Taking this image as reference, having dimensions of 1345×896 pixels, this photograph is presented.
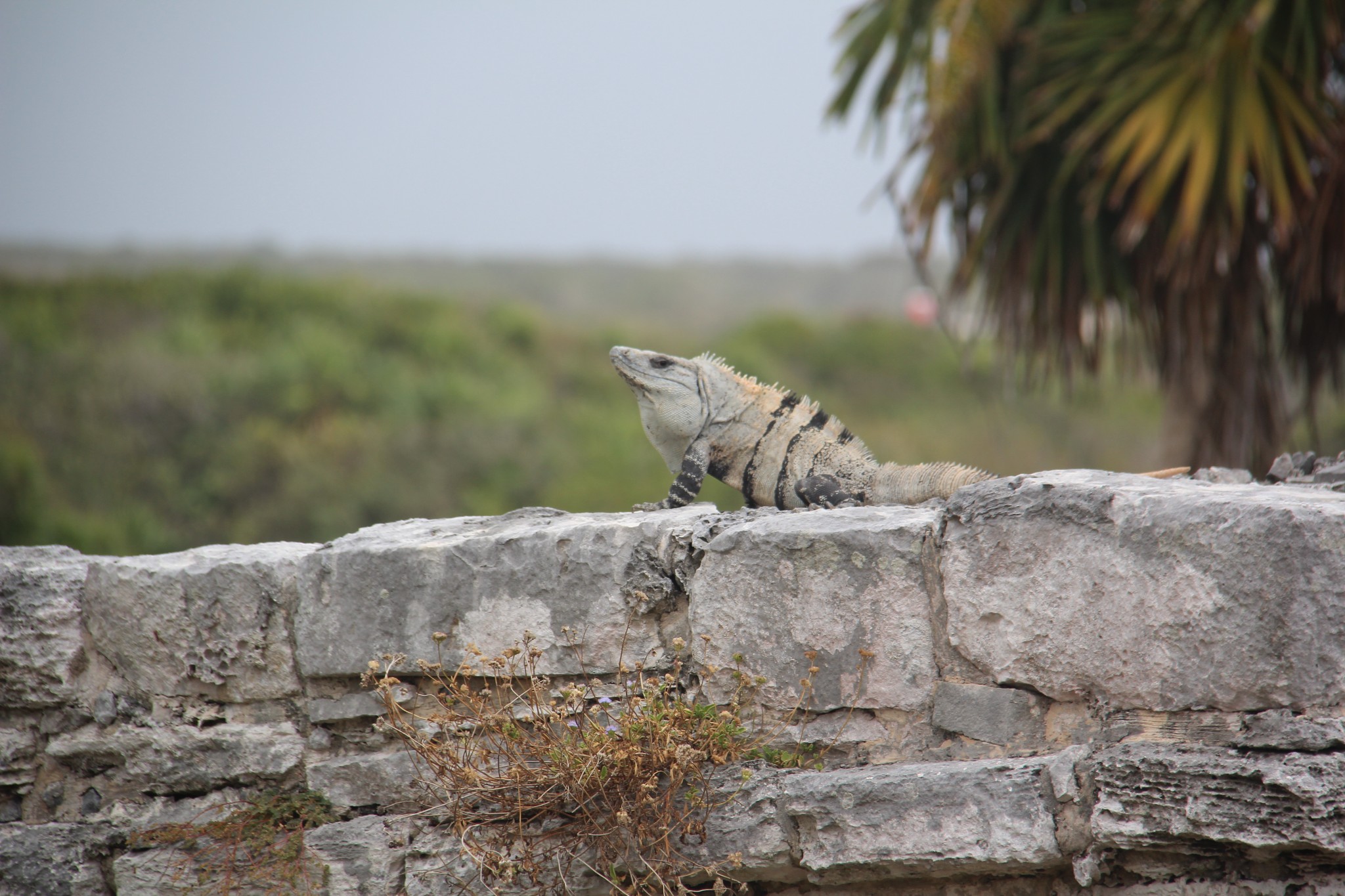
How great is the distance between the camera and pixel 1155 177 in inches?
223

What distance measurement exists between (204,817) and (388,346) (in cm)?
1767

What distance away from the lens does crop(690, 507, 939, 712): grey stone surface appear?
105 inches

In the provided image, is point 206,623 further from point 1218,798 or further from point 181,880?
point 1218,798

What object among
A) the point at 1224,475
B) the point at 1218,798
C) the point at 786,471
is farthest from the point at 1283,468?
the point at 786,471

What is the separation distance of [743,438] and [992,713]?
1.35 m

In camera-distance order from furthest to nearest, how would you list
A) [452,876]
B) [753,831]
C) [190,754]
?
[190,754]
[452,876]
[753,831]

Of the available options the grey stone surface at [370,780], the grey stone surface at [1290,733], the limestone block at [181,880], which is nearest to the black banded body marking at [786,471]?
the grey stone surface at [370,780]

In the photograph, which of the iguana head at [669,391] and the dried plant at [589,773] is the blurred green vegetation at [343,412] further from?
the dried plant at [589,773]

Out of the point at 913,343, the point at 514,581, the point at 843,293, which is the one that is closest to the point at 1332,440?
the point at 913,343

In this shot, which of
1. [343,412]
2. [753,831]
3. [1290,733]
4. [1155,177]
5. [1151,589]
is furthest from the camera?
[343,412]

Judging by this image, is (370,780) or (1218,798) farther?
(370,780)

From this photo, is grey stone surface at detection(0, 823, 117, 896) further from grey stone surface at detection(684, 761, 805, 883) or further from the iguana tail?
the iguana tail

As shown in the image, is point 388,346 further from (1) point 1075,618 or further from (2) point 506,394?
(1) point 1075,618

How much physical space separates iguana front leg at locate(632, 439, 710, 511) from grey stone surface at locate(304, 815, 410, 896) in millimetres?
1197
